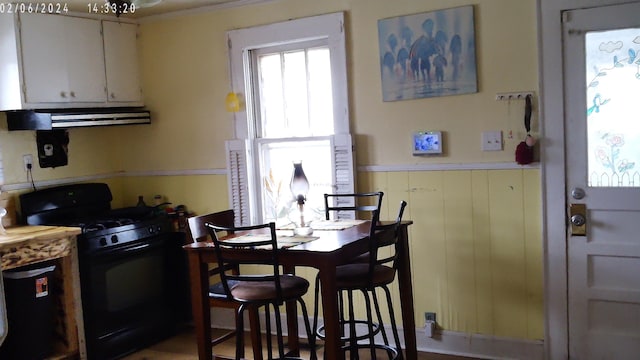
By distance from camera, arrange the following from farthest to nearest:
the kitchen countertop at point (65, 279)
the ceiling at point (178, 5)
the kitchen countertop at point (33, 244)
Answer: the ceiling at point (178, 5) → the kitchen countertop at point (65, 279) → the kitchen countertop at point (33, 244)

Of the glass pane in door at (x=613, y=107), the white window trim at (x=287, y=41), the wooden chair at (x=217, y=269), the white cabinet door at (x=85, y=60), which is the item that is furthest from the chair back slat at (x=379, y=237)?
the white cabinet door at (x=85, y=60)

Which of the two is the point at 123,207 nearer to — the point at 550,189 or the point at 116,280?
the point at 116,280

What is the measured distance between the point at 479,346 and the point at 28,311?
105 inches

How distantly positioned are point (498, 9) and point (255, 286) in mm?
2040

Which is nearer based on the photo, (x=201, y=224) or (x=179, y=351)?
(x=201, y=224)

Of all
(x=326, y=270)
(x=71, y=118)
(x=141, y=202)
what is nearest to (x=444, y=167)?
(x=326, y=270)

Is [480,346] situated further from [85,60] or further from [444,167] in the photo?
[85,60]

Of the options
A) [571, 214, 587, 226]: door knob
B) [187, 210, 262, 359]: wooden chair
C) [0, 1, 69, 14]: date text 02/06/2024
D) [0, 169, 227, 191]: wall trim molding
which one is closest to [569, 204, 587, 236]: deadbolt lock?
[571, 214, 587, 226]: door knob

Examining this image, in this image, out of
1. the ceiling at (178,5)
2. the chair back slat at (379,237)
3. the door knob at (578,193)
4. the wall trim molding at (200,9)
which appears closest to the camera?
the chair back slat at (379,237)

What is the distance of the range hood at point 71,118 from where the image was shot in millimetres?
4129

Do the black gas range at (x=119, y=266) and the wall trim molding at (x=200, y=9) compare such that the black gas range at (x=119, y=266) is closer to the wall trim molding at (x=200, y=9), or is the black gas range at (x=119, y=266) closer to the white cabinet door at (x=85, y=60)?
the white cabinet door at (x=85, y=60)

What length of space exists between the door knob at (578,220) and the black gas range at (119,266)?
2.69 metres

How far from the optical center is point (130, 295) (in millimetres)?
4391

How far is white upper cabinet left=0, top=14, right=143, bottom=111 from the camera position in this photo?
405cm
